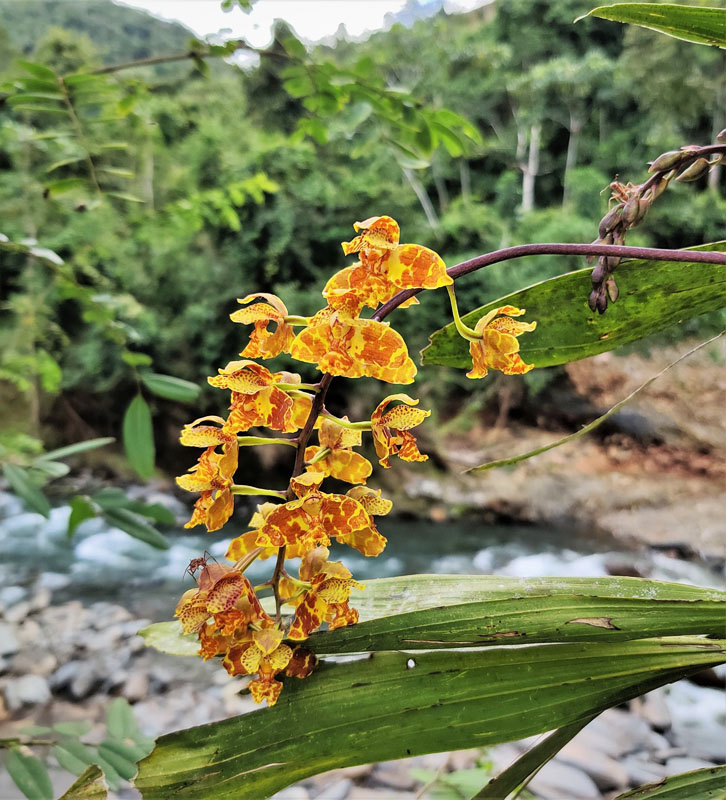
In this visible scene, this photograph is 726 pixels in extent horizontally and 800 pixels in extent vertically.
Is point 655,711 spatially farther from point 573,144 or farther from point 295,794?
point 573,144

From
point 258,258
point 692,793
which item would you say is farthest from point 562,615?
point 258,258

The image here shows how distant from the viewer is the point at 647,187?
20 centimetres

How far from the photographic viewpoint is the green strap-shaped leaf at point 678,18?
0.20 meters

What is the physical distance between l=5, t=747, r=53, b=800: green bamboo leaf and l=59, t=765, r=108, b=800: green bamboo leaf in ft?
0.70

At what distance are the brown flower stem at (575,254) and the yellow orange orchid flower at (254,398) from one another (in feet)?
0.17

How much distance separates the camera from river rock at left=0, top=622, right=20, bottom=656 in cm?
129

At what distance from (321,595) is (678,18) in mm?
260

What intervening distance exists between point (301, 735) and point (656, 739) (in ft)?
3.45

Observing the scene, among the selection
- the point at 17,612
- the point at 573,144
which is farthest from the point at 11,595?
the point at 573,144

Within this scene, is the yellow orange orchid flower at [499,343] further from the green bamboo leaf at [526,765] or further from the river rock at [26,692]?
the river rock at [26,692]

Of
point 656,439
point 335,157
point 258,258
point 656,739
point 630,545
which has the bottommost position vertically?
point 656,739

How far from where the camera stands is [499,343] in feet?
0.65

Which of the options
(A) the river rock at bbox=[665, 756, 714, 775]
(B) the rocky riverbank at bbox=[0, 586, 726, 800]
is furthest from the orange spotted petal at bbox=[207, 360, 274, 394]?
(A) the river rock at bbox=[665, 756, 714, 775]

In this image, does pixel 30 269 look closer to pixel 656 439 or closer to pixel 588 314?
pixel 588 314
